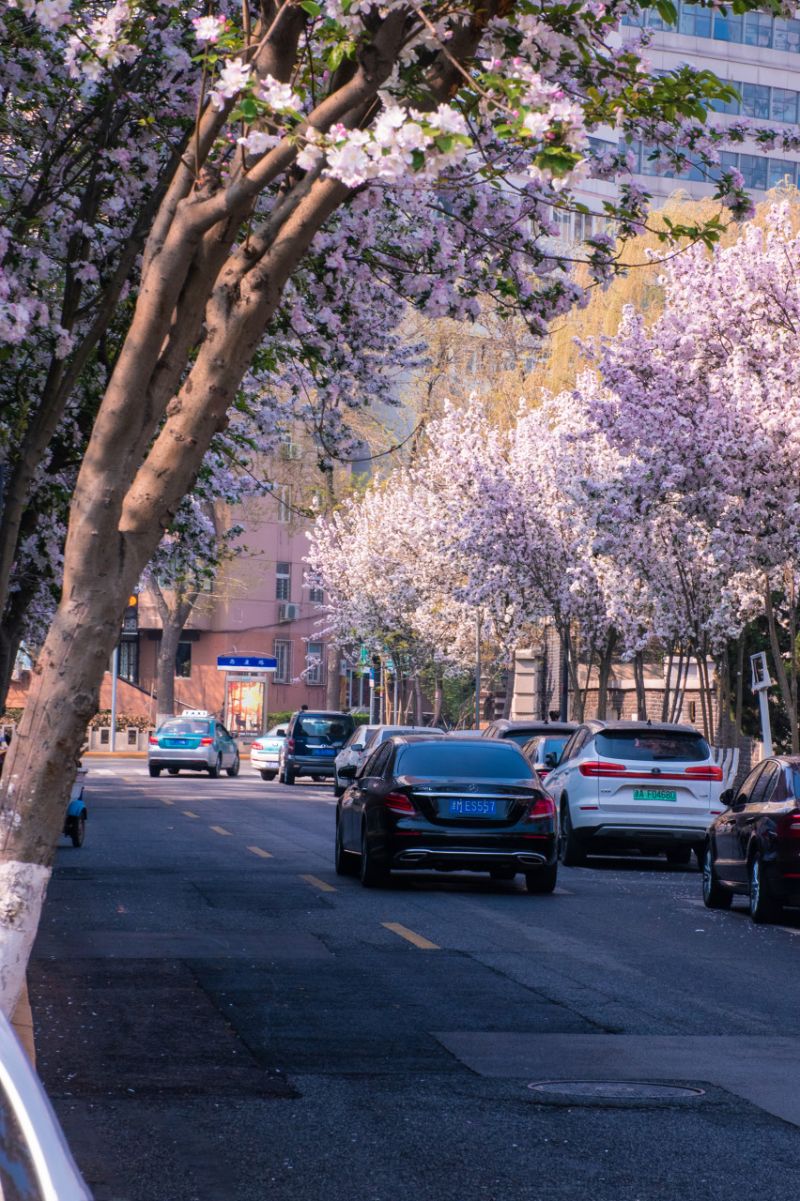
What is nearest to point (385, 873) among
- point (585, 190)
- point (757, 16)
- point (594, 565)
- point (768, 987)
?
point (768, 987)

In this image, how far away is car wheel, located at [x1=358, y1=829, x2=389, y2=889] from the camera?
1842cm

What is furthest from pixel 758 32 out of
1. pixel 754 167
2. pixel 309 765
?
pixel 309 765

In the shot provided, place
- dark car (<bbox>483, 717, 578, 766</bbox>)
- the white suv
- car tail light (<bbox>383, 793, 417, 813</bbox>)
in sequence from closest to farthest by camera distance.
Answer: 1. car tail light (<bbox>383, 793, 417, 813</bbox>)
2. the white suv
3. dark car (<bbox>483, 717, 578, 766</bbox>)

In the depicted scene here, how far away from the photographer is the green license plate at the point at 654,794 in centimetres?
2355

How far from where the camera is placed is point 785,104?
8362cm

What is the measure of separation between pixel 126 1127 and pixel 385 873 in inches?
429

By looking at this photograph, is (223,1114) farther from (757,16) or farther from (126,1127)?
(757,16)

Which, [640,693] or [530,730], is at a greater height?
[640,693]

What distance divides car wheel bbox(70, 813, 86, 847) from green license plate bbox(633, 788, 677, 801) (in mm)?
6880

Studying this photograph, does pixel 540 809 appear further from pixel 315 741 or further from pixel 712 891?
pixel 315 741

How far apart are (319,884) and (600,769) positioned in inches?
217

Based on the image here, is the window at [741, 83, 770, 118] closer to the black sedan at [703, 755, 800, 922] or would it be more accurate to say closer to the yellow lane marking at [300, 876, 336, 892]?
the yellow lane marking at [300, 876, 336, 892]

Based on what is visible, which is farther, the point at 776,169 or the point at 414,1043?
the point at 776,169

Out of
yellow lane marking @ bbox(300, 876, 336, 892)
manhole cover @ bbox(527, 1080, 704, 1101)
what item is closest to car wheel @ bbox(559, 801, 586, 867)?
yellow lane marking @ bbox(300, 876, 336, 892)
